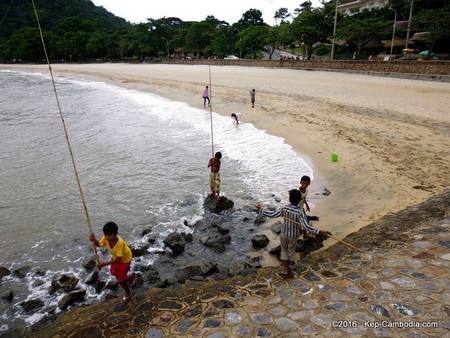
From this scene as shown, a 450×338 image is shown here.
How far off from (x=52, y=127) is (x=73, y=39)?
91214 millimetres

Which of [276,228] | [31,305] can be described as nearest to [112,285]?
[31,305]

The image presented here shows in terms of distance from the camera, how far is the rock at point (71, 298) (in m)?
5.57

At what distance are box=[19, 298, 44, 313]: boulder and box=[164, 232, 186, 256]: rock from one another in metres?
2.54

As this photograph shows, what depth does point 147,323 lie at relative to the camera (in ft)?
15.0

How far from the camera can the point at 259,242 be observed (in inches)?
279

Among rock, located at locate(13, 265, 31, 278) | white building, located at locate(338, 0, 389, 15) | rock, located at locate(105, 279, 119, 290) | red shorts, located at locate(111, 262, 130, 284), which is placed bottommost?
rock, located at locate(13, 265, 31, 278)

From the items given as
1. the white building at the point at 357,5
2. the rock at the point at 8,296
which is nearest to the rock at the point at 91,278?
the rock at the point at 8,296

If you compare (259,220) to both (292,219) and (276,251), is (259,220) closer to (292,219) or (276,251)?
(276,251)

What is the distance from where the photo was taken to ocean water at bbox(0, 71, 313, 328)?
7.26 metres

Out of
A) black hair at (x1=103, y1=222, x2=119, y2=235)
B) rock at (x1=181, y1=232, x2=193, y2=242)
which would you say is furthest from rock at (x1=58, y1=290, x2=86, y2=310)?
rock at (x1=181, y1=232, x2=193, y2=242)

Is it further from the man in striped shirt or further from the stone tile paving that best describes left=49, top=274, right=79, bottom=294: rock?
the man in striped shirt

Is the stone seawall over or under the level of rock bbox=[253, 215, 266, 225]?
over

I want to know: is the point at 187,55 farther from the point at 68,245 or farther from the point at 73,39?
the point at 68,245

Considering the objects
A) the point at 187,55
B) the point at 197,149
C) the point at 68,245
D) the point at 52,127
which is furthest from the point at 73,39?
the point at 68,245
